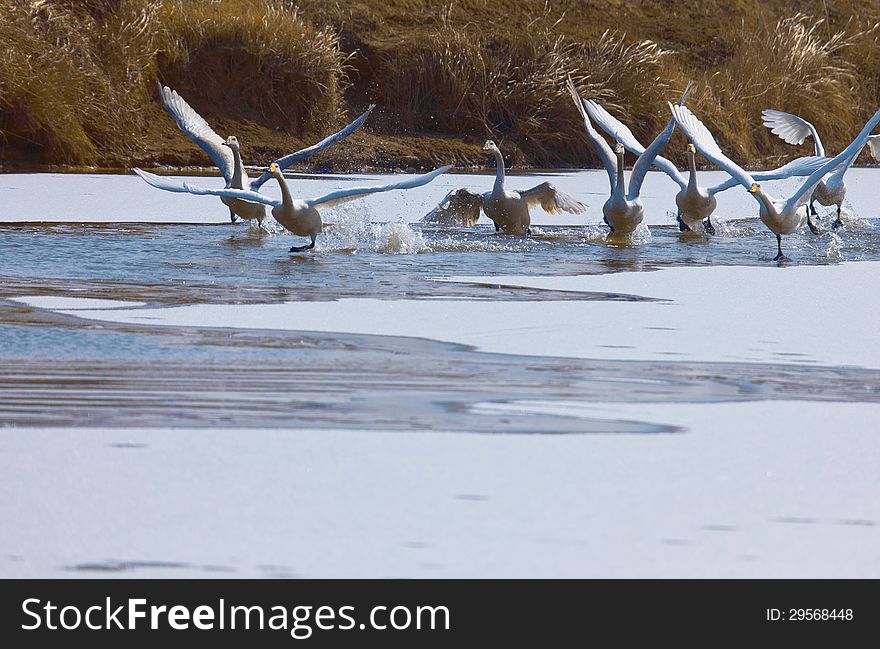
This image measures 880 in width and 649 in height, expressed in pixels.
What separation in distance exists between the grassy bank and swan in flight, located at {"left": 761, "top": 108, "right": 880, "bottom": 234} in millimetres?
8066

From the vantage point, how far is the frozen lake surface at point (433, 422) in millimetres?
3447

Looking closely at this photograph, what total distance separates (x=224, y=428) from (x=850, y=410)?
77.0 inches

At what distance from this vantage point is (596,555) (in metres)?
3.38

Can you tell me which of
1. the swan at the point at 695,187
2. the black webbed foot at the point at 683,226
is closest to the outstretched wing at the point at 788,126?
the swan at the point at 695,187

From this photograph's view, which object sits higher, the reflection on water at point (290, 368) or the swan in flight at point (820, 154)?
the swan in flight at point (820, 154)

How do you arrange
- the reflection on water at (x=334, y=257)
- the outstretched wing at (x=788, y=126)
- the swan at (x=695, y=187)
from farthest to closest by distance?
the outstretched wing at (x=788, y=126) < the swan at (x=695, y=187) < the reflection on water at (x=334, y=257)

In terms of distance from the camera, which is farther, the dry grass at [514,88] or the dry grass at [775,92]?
the dry grass at [775,92]

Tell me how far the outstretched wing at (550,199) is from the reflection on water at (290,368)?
2.57 metres

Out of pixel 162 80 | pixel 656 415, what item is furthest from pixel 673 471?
pixel 162 80

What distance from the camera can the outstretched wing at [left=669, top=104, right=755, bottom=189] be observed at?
11.3 meters

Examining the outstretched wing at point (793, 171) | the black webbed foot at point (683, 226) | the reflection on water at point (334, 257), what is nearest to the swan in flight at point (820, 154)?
the outstretched wing at point (793, 171)

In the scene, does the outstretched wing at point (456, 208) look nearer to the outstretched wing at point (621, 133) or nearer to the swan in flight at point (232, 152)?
the swan in flight at point (232, 152)

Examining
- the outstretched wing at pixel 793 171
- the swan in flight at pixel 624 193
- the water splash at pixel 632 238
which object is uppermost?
the outstretched wing at pixel 793 171

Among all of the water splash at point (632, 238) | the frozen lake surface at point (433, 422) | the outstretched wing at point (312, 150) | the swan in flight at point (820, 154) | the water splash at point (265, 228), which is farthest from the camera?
the swan in flight at point (820, 154)
